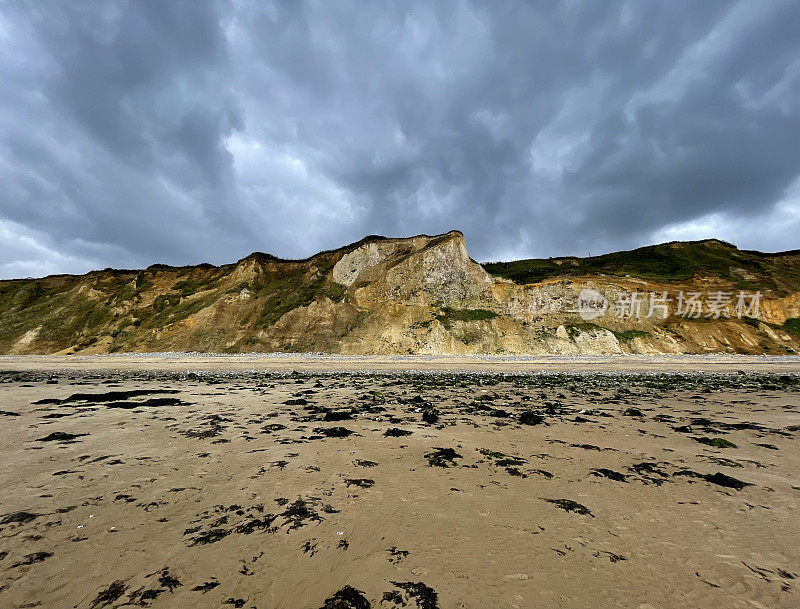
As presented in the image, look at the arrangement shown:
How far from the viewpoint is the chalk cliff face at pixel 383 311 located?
164 ft

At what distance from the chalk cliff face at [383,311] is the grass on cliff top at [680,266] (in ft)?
3.61

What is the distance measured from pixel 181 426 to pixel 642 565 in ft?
33.4

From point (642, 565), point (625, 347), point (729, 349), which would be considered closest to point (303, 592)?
point (642, 565)

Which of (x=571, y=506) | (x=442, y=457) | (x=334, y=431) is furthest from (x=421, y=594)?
(x=334, y=431)

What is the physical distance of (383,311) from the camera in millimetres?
52781

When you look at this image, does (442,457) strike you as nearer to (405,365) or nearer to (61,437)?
(61,437)

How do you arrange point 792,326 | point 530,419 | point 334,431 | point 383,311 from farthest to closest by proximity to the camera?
point 792,326, point 383,311, point 530,419, point 334,431

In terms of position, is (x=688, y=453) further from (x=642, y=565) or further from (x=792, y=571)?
(x=642, y=565)

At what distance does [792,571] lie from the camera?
11.4 feet
